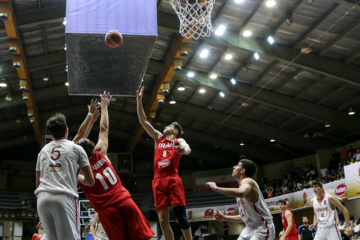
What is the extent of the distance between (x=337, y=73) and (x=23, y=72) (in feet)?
48.2

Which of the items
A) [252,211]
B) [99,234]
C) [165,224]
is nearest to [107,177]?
[165,224]

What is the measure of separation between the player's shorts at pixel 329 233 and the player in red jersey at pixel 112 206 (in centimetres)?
550

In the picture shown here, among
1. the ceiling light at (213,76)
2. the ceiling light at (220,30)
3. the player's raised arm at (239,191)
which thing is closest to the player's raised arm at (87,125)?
the player's raised arm at (239,191)

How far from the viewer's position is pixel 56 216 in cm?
457

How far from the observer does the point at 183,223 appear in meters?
6.65

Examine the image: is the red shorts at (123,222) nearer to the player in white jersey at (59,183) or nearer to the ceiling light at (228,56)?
the player in white jersey at (59,183)

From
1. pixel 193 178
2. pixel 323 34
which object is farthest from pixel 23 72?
pixel 193 178

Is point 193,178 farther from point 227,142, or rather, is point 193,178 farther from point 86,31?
point 86,31

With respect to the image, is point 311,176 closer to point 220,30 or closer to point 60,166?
point 220,30

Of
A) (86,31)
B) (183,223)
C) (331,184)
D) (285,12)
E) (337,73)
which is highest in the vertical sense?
(285,12)

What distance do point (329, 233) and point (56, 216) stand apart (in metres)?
6.98

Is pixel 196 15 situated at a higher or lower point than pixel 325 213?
higher

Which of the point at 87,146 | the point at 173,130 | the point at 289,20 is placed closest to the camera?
the point at 87,146

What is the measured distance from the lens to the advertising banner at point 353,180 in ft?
58.4
